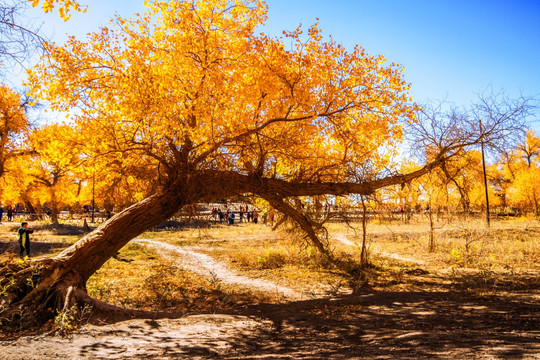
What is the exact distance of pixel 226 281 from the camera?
10.5 m

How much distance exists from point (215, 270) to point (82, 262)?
5.33 m

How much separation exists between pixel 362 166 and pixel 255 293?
4.95 meters

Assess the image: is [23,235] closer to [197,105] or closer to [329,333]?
[197,105]

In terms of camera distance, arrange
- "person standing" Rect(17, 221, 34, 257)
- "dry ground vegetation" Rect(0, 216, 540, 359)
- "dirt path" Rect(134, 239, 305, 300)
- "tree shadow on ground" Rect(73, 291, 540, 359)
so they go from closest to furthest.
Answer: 1. "tree shadow on ground" Rect(73, 291, 540, 359)
2. "dry ground vegetation" Rect(0, 216, 540, 359)
3. "dirt path" Rect(134, 239, 305, 300)
4. "person standing" Rect(17, 221, 34, 257)

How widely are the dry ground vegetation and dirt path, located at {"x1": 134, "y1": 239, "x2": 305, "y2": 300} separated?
67 millimetres

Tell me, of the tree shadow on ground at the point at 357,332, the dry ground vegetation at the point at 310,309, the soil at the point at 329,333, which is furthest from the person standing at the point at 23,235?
the tree shadow on ground at the point at 357,332

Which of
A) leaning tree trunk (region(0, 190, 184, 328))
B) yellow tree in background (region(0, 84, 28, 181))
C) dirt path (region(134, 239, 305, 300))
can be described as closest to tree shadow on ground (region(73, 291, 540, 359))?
dirt path (region(134, 239, 305, 300))

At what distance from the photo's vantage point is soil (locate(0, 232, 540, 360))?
450 cm

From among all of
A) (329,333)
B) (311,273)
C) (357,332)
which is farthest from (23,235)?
(357,332)

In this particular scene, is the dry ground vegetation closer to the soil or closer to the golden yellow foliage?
the soil

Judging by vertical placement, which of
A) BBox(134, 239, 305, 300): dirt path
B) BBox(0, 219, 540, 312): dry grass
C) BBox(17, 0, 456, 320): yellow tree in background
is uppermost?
BBox(17, 0, 456, 320): yellow tree in background

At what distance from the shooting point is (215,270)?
12.4m

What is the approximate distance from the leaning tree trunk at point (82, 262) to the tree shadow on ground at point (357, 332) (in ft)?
6.01

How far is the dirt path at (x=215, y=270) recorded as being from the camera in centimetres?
935
